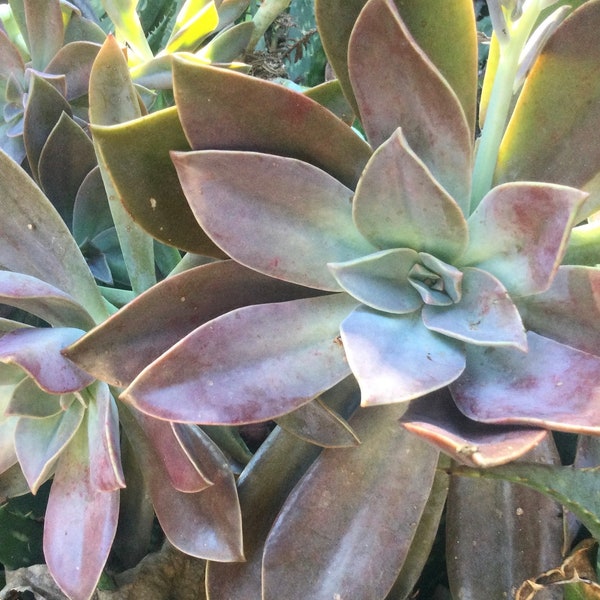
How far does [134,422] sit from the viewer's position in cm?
57

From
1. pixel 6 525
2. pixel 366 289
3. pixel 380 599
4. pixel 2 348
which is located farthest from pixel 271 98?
pixel 6 525

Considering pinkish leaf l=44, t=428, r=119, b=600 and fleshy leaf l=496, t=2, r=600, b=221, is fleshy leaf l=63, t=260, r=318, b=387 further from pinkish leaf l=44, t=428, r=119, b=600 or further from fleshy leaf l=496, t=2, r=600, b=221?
fleshy leaf l=496, t=2, r=600, b=221

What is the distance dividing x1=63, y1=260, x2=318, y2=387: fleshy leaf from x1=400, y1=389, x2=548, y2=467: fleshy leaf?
17 centimetres

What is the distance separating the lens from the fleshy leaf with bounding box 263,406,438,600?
1.68 ft

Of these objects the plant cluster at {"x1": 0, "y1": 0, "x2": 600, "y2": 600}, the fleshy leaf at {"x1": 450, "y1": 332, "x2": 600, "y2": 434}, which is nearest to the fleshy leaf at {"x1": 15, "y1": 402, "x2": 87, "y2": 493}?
the plant cluster at {"x1": 0, "y1": 0, "x2": 600, "y2": 600}

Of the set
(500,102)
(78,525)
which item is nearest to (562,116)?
(500,102)

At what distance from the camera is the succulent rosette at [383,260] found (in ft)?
1.40

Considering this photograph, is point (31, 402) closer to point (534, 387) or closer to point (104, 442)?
point (104, 442)

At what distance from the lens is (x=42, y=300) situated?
518mm

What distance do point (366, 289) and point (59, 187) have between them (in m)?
0.39

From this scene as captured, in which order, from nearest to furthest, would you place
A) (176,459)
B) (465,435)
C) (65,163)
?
(465,435) < (176,459) < (65,163)

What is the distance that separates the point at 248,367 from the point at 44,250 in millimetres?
248

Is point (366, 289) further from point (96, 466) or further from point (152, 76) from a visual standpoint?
point (152, 76)

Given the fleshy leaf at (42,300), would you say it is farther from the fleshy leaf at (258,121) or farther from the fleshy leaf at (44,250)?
the fleshy leaf at (258,121)
